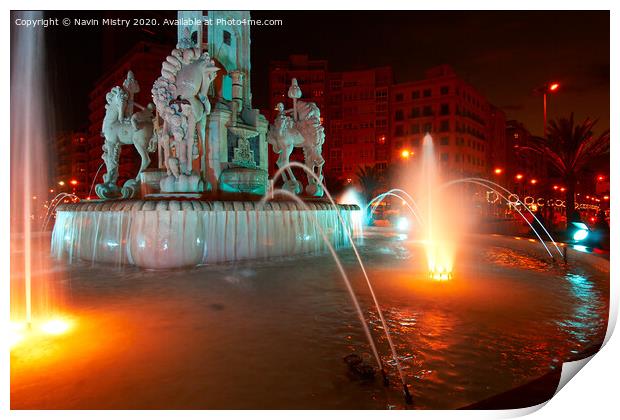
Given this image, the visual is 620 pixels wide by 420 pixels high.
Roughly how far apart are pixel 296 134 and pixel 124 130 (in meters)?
5.82

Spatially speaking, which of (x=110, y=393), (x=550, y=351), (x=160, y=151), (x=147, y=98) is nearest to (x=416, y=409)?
(x=550, y=351)

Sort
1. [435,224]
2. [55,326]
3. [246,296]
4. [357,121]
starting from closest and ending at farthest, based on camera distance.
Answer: [55,326]
[246,296]
[435,224]
[357,121]

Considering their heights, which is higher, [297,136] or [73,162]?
[73,162]

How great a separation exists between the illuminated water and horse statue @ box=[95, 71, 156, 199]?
19.4 ft

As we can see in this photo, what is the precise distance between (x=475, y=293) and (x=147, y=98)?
265 ft

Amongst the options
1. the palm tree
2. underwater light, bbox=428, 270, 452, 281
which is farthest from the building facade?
underwater light, bbox=428, 270, 452, 281

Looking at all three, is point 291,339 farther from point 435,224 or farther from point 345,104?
point 345,104

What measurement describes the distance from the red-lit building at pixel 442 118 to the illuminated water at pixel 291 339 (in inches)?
2779

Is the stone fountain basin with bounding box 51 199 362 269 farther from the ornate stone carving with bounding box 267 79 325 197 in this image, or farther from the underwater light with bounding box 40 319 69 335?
the underwater light with bounding box 40 319 69 335

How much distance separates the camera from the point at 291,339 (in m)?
4.67

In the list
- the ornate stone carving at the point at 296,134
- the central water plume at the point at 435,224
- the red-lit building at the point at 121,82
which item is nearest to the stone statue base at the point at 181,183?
the ornate stone carving at the point at 296,134

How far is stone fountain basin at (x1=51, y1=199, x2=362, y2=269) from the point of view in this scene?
9.55 m

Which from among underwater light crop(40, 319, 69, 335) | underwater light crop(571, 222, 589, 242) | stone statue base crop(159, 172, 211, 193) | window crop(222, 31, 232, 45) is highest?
window crop(222, 31, 232, 45)

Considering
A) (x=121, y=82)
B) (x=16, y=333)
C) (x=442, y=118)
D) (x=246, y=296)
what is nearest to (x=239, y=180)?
(x=246, y=296)
